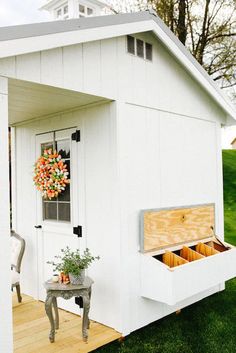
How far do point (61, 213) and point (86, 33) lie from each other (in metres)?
2.19

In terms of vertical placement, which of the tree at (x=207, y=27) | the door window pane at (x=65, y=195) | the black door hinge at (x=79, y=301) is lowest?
the black door hinge at (x=79, y=301)

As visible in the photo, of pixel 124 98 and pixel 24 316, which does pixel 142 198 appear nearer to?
pixel 124 98

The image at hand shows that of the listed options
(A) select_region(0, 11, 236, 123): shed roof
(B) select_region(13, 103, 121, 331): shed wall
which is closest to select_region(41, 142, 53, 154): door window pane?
(B) select_region(13, 103, 121, 331): shed wall

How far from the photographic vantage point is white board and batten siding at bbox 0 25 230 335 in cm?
364

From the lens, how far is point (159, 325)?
4191mm

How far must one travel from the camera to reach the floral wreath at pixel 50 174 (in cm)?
432

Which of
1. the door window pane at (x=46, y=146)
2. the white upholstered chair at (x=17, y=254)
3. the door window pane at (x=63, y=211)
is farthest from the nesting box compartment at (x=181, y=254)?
the white upholstered chair at (x=17, y=254)

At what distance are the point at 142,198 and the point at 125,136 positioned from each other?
0.74 metres

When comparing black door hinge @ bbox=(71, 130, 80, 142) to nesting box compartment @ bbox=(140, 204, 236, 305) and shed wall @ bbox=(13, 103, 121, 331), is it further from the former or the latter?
nesting box compartment @ bbox=(140, 204, 236, 305)

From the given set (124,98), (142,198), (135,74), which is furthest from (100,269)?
(135,74)

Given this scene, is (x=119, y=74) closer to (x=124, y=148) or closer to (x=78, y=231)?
(x=124, y=148)

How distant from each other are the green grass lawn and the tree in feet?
23.4

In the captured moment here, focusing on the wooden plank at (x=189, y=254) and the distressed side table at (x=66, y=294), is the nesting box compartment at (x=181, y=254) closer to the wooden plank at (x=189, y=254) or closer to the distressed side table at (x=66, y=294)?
the wooden plank at (x=189, y=254)

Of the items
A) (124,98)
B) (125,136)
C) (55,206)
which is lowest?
(55,206)
